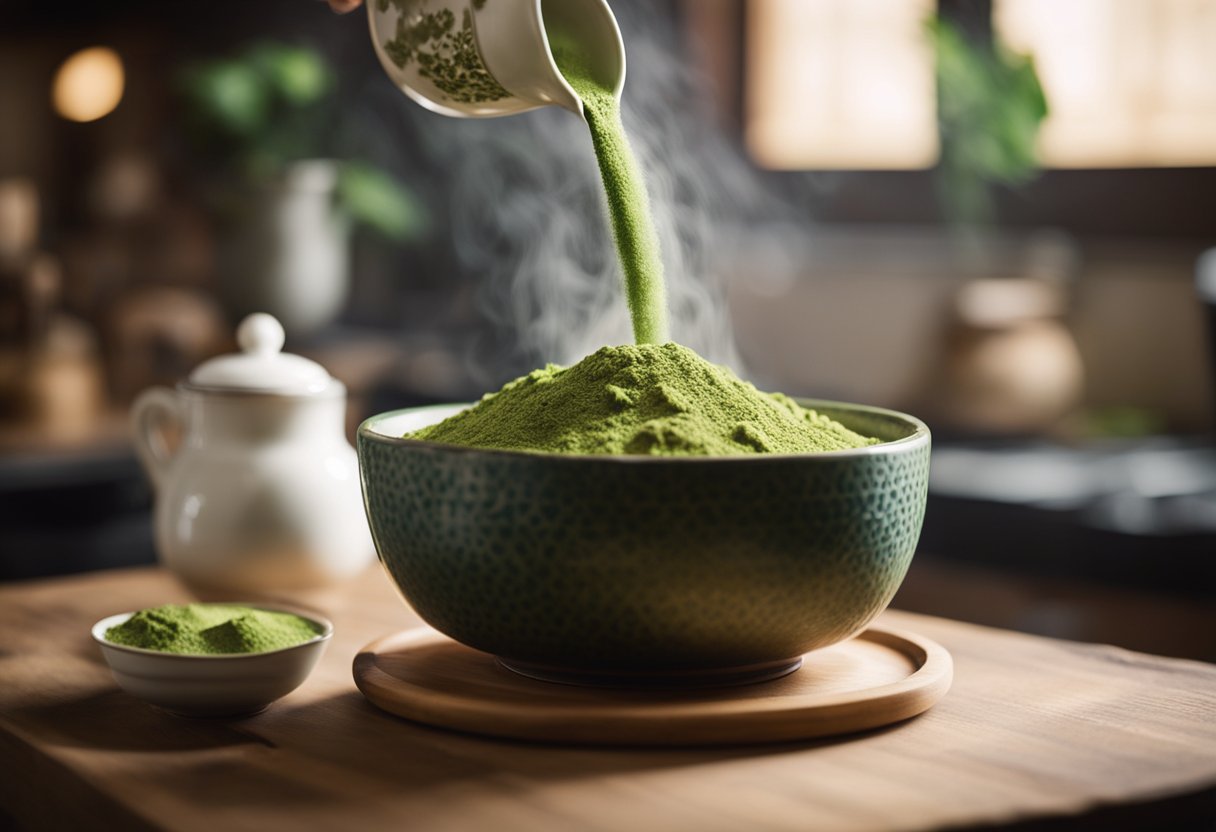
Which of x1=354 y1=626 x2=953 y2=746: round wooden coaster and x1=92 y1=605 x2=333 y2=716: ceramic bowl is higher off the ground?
x1=92 y1=605 x2=333 y2=716: ceramic bowl

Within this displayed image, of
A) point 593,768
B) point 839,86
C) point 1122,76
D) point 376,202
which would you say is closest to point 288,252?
point 376,202

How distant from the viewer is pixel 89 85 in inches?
135

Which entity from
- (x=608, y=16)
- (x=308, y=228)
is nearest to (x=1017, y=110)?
(x=308, y=228)

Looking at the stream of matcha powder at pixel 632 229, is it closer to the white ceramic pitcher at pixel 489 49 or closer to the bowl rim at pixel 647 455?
the white ceramic pitcher at pixel 489 49

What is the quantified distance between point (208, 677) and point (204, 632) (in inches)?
2.1

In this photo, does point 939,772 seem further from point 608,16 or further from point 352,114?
point 352,114

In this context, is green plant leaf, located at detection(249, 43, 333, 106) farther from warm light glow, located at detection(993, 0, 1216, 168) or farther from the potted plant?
warm light glow, located at detection(993, 0, 1216, 168)

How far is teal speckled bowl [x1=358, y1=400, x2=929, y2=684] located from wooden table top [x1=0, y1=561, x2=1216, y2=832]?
58mm

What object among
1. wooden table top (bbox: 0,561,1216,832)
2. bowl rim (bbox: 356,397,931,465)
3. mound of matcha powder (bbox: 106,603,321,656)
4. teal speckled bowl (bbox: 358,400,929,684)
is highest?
bowl rim (bbox: 356,397,931,465)

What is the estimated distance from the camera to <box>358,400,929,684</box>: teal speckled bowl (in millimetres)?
723

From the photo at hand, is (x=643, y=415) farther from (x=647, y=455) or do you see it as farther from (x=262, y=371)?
(x=262, y=371)

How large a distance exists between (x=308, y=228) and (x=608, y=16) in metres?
2.14

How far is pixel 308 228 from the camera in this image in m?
3.00

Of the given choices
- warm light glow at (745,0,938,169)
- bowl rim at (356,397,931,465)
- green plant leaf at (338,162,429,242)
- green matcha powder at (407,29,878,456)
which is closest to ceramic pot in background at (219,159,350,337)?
green plant leaf at (338,162,429,242)
